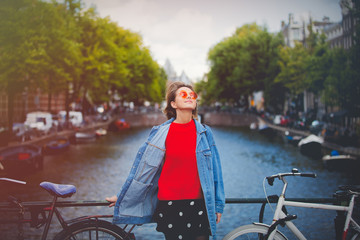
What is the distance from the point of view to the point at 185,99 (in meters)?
3.70

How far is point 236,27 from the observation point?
269 feet

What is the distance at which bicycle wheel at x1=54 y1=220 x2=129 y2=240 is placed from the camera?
358cm

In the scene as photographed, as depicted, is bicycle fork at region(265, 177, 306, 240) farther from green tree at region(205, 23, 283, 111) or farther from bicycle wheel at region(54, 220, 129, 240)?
green tree at region(205, 23, 283, 111)

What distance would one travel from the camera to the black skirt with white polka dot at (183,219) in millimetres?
3551

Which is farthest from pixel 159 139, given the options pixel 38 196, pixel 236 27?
pixel 236 27

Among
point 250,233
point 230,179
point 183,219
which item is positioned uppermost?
point 183,219

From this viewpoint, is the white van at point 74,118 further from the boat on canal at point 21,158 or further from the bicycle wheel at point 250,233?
the bicycle wheel at point 250,233

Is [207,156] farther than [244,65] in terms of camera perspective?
No

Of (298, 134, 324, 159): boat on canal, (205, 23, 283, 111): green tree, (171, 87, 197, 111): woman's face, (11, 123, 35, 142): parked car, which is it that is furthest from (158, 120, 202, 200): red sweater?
(205, 23, 283, 111): green tree

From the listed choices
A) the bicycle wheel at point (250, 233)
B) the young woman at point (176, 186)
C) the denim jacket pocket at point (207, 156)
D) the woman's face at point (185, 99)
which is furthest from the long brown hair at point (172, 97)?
the bicycle wheel at point (250, 233)

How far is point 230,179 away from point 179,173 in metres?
16.2

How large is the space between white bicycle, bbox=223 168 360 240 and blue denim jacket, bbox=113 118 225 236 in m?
0.26

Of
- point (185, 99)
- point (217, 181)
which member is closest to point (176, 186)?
point (217, 181)

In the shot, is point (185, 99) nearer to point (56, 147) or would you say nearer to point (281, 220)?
point (281, 220)
